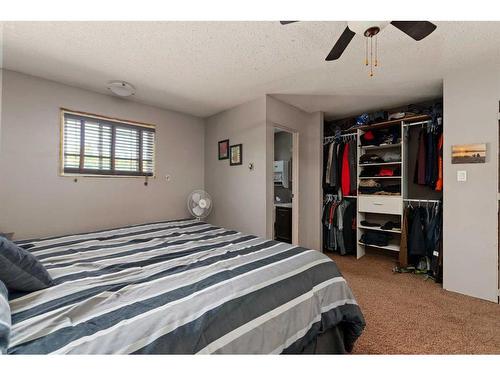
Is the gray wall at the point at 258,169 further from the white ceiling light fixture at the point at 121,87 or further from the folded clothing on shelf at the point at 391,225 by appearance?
the white ceiling light fixture at the point at 121,87

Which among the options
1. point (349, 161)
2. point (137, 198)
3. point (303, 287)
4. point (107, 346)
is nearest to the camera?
point (107, 346)

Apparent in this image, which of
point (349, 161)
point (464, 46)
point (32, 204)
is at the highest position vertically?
point (464, 46)

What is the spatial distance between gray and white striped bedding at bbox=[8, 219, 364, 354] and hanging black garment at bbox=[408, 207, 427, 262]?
1.98 metres

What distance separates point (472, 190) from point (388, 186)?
1067mm

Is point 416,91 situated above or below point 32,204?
above

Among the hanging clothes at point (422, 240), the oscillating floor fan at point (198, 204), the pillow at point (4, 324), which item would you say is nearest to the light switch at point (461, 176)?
the hanging clothes at point (422, 240)

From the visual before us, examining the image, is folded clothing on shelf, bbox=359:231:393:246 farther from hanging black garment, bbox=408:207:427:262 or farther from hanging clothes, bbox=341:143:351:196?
hanging clothes, bbox=341:143:351:196

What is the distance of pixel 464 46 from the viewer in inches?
71.2

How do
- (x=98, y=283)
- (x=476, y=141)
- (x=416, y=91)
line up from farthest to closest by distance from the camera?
1. (x=416, y=91)
2. (x=476, y=141)
3. (x=98, y=283)

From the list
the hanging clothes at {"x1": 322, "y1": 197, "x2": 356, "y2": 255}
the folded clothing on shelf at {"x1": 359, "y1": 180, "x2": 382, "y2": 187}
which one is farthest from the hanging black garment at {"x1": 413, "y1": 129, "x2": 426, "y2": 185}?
the hanging clothes at {"x1": 322, "y1": 197, "x2": 356, "y2": 255}
